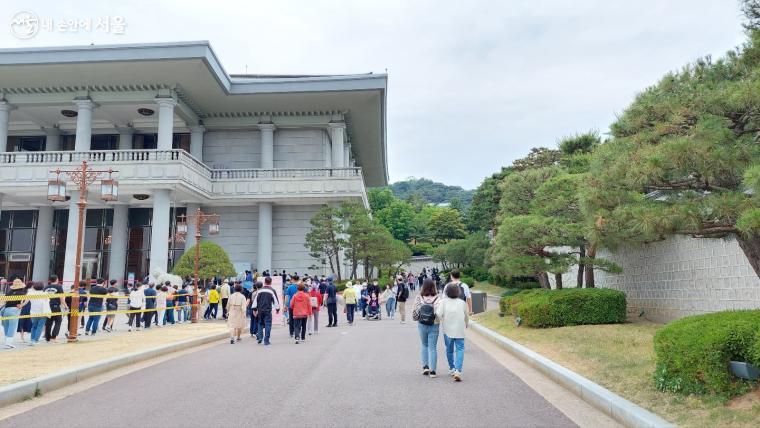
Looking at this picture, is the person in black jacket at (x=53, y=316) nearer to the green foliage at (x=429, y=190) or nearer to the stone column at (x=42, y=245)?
the stone column at (x=42, y=245)

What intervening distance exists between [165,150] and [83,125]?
517 centimetres

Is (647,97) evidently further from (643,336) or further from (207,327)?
(207,327)

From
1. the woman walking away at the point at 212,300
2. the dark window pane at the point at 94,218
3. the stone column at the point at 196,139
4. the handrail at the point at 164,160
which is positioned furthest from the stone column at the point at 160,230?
the dark window pane at the point at 94,218

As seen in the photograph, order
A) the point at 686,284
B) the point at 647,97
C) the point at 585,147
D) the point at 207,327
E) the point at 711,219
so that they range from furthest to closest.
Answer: the point at 585,147
the point at 207,327
the point at 686,284
the point at 647,97
the point at 711,219

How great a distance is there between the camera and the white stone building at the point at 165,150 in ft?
94.3

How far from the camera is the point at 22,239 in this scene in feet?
117

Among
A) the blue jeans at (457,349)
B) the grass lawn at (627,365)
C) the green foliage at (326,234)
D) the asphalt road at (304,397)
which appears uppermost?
the green foliage at (326,234)

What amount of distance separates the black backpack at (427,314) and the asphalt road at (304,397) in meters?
0.88

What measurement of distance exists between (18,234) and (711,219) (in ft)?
130

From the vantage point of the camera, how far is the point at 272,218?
116 ft

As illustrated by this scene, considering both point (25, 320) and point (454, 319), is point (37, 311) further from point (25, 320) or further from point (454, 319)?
point (454, 319)

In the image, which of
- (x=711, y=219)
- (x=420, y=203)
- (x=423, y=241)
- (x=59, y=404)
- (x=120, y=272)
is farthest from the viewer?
(x=420, y=203)

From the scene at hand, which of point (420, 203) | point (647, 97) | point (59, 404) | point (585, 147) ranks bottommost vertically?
point (59, 404)

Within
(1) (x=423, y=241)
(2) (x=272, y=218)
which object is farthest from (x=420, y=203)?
(2) (x=272, y=218)
